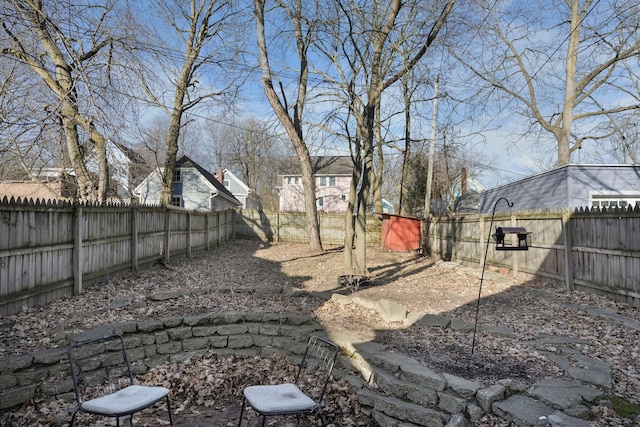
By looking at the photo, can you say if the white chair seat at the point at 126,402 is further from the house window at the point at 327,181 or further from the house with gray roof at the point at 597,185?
the house window at the point at 327,181

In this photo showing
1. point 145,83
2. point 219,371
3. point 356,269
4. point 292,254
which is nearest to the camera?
point 219,371

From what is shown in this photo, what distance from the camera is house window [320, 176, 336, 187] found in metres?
30.8

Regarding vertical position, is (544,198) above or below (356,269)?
above

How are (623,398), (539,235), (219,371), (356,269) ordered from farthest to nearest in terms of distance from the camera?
(356,269)
(539,235)
(219,371)
(623,398)

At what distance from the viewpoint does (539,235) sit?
805 centimetres

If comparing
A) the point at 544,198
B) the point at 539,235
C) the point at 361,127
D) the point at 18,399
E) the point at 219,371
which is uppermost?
the point at 361,127

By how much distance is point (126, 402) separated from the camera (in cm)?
274

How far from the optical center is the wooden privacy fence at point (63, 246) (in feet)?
15.9

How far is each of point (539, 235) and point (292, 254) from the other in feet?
25.9

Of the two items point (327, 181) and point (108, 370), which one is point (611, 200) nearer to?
point (108, 370)

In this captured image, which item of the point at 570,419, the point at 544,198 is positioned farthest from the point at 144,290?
the point at 544,198

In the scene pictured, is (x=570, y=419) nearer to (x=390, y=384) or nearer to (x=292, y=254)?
(x=390, y=384)

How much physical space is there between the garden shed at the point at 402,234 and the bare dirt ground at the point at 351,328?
6.20 m

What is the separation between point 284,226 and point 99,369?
47.6 feet
